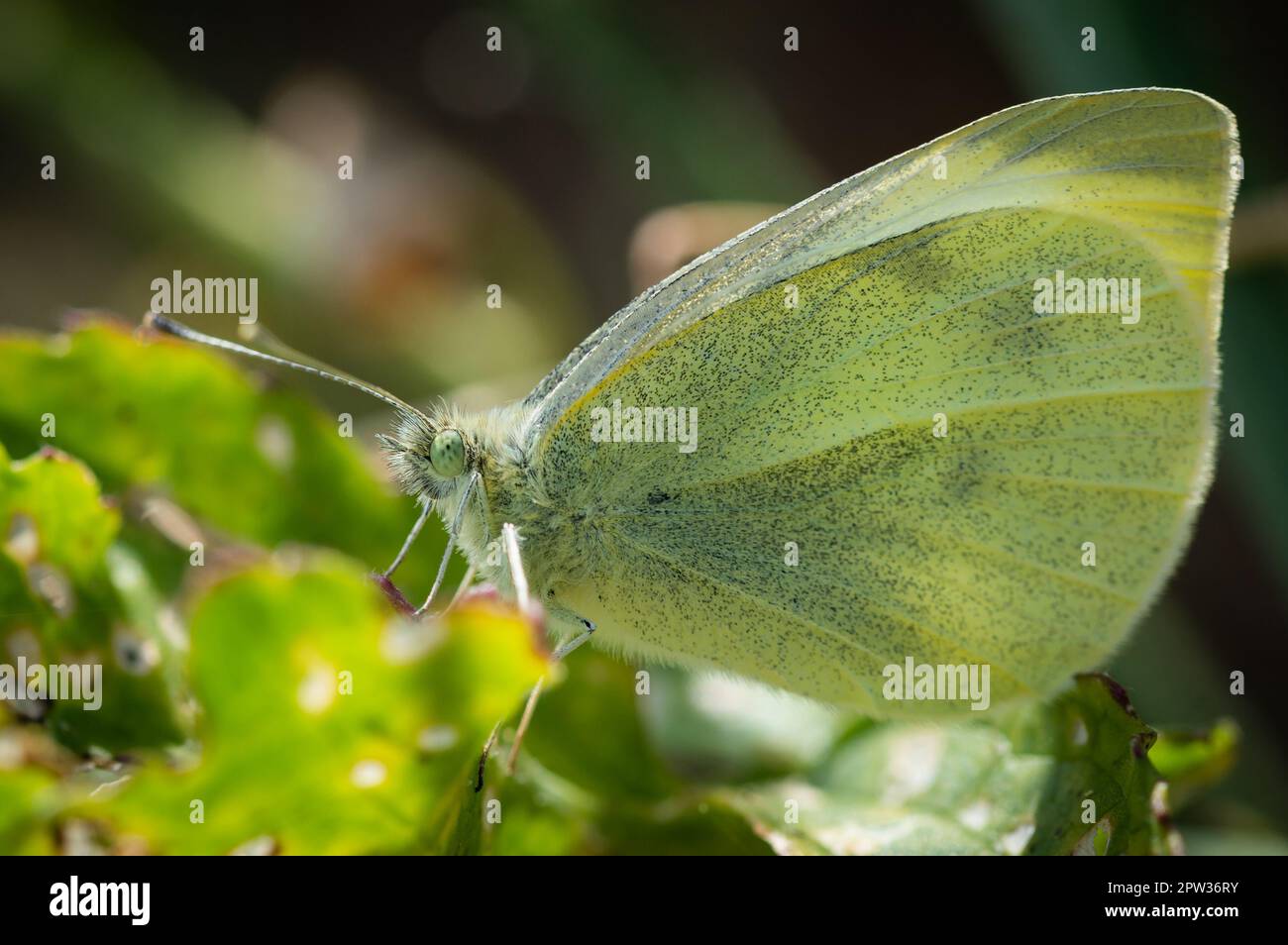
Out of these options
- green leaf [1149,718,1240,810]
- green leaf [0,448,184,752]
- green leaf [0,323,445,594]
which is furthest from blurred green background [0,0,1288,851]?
green leaf [1149,718,1240,810]

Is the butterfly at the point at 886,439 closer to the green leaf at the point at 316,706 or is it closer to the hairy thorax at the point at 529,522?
the hairy thorax at the point at 529,522

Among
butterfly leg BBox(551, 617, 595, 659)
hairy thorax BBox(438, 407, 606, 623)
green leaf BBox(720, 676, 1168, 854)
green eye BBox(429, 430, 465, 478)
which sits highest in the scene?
green eye BBox(429, 430, 465, 478)

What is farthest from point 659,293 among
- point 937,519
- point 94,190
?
point 94,190

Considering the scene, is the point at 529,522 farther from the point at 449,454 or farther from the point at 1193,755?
the point at 1193,755

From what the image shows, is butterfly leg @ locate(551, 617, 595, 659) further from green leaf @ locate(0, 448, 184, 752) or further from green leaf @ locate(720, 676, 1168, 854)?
green leaf @ locate(0, 448, 184, 752)

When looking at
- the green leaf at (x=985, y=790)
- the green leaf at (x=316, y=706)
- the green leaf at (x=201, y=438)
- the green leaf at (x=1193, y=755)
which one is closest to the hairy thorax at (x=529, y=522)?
the green leaf at (x=201, y=438)

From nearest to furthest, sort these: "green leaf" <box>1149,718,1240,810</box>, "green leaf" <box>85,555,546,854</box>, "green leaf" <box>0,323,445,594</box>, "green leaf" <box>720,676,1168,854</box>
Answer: "green leaf" <box>85,555,546,854</box>, "green leaf" <box>720,676,1168,854</box>, "green leaf" <box>1149,718,1240,810</box>, "green leaf" <box>0,323,445,594</box>

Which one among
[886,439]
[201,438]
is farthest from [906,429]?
[201,438]
